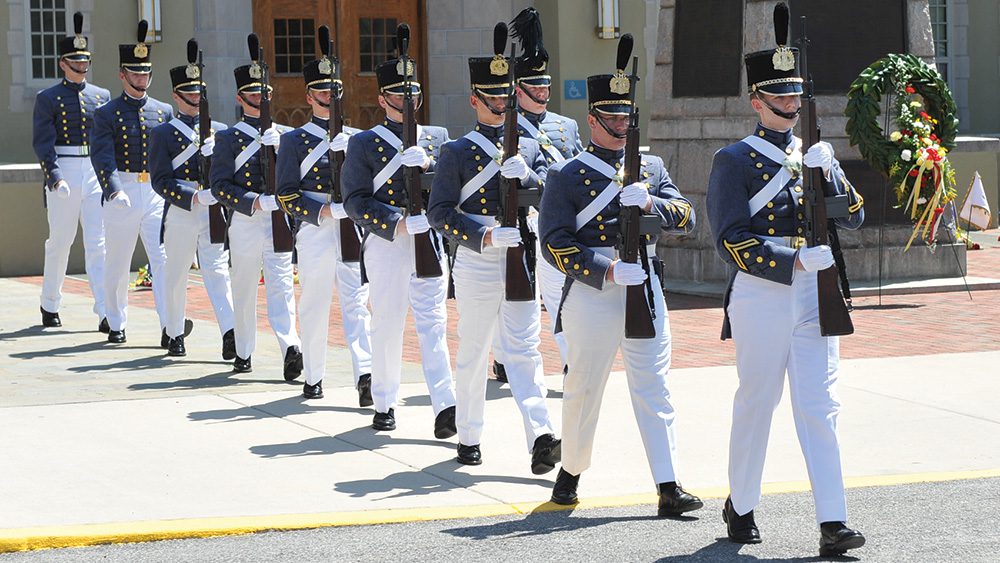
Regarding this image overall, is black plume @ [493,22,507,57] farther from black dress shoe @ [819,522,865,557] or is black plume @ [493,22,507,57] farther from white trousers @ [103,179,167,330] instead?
white trousers @ [103,179,167,330]

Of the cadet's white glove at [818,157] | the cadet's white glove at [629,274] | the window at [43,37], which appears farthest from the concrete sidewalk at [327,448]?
the window at [43,37]

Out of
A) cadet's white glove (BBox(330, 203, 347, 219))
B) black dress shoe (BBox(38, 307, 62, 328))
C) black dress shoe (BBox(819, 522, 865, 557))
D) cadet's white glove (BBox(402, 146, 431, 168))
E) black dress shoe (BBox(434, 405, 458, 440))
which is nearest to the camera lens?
black dress shoe (BBox(819, 522, 865, 557))

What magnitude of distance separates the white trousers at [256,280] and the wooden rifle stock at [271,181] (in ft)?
0.56

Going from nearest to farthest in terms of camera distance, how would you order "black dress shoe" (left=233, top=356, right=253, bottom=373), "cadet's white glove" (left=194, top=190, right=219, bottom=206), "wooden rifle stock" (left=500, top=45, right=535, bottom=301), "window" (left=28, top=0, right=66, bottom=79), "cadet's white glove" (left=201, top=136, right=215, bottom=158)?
"wooden rifle stock" (left=500, top=45, right=535, bottom=301), "black dress shoe" (left=233, top=356, right=253, bottom=373), "cadet's white glove" (left=194, top=190, right=219, bottom=206), "cadet's white glove" (left=201, top=136, right=215, bottom=158), "window" (left=28, top=0, right=66, bottom=79)

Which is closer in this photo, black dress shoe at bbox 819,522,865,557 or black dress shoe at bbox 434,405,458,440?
black dress shoe at bbox 819,522,865,557

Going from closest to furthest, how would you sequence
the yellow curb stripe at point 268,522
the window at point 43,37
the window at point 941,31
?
the yellow curb stripe at point 268,522 → the window at point 43,37 → the window at point 941,31

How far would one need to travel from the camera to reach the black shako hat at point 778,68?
6.96 metres

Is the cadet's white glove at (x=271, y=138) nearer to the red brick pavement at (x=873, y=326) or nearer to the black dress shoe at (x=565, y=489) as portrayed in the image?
the red brick pavement at (x=873, y=326)

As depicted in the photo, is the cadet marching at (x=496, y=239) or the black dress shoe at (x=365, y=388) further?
the black dress shoe at (x=365, y=388)

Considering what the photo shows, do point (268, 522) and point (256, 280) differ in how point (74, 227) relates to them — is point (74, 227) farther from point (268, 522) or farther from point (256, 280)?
point (268, 522)

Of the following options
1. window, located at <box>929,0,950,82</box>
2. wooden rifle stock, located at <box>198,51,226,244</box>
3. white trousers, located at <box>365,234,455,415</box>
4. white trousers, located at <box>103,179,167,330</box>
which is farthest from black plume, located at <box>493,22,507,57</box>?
window, located at <box>929,0,950,82</box>

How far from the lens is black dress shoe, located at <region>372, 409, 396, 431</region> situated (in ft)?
31.2

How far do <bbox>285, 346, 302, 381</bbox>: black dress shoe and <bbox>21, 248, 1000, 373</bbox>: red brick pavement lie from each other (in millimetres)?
1245

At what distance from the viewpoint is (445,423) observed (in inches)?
359
